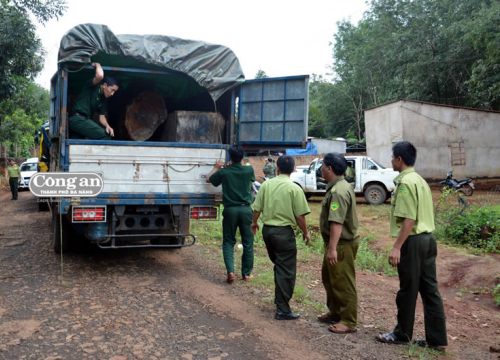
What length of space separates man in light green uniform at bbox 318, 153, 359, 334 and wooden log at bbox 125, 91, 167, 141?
3782 mm

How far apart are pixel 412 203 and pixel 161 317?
2.58 metres

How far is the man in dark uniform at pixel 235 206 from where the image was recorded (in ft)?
19.0

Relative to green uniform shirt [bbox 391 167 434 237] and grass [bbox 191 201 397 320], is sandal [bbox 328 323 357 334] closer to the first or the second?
grass [bbox 191 201 397 320]

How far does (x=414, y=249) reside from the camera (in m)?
3.83

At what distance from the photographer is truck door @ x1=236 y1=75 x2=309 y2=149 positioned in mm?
6770

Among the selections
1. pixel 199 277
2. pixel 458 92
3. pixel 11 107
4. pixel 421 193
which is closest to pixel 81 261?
pixel 199 277

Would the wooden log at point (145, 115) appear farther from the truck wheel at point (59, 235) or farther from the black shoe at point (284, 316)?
the black shoe at point (284, 316)

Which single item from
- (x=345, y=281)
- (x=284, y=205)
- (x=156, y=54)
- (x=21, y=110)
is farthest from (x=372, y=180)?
(x=21, y=110)

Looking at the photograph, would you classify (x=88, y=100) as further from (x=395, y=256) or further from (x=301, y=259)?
(x=395, y=256)

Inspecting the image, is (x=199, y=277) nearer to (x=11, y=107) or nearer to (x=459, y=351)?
(x=459, y=351)

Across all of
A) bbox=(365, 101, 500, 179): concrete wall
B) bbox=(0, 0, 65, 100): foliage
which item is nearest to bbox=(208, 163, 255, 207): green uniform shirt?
bbox=(0, 0, 65, 100): foliage

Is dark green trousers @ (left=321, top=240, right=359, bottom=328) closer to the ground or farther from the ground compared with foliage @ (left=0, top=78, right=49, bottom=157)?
closer to the ground

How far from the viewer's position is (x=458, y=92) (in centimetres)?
2303

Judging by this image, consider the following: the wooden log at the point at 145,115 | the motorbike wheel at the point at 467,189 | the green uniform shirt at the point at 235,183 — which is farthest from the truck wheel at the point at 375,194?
the green uniform shirt at the point at 235,183
